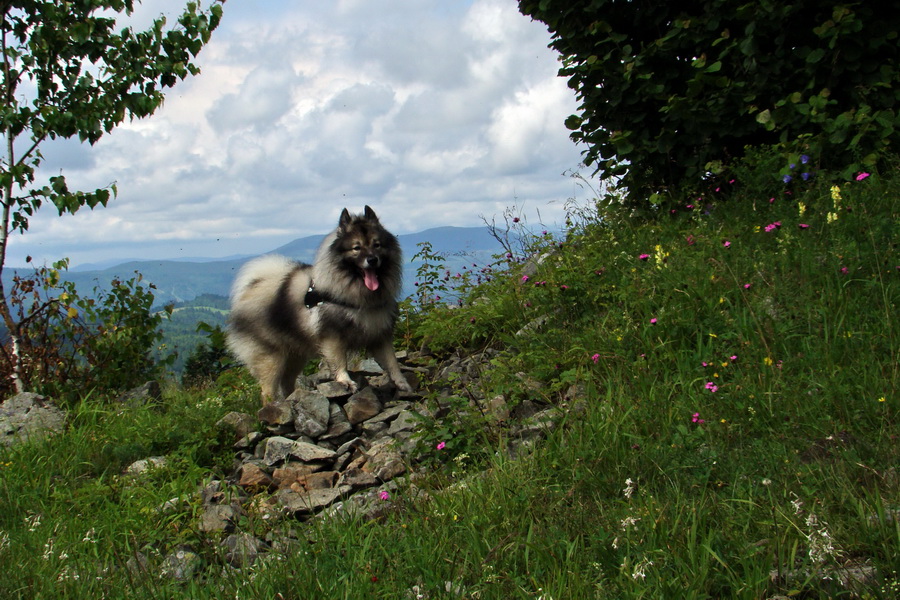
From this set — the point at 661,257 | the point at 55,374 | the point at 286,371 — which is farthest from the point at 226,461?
the point at 661,257

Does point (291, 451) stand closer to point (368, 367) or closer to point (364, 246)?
point (368, 367)

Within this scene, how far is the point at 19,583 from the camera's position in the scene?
300cm

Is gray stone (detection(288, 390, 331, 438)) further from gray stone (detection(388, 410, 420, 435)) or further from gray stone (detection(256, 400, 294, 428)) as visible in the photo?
gray stone (detection(388, 410, 420, 435))

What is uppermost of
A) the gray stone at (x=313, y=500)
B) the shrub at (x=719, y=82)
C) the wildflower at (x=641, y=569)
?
the shrub at (x=719, y=82)

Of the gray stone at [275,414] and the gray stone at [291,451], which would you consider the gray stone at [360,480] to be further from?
the gray stone at [275,414]

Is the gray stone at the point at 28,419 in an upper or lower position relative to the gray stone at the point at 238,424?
upper

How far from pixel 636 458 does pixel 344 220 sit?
397cm

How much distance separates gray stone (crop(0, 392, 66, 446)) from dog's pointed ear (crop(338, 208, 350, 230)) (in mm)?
2952

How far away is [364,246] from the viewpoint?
6.28 meters

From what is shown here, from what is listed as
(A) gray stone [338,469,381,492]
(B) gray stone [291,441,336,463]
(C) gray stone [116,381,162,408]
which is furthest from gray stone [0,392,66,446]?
(A) gray stone [338,469,381,492]

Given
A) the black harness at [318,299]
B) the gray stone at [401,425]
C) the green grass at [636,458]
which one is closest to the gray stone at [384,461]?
the gray stone at [401,425]

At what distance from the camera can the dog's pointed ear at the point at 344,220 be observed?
6293 mm

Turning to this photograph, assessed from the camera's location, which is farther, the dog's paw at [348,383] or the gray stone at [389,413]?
the dog's paw at [348,383]

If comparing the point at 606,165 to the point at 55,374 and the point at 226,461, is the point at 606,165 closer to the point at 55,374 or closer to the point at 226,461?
the point at 226,461
